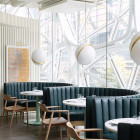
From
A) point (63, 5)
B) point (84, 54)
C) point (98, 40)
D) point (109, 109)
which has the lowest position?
point (109, 109)

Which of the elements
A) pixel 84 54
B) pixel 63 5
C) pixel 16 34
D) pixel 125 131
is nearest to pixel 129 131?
pixel 125 131

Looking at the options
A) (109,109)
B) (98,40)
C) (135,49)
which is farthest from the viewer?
(98,40)

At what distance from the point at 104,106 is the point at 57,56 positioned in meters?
10.1

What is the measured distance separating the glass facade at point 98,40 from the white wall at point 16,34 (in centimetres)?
128

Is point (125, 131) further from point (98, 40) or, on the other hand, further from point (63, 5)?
point (98, 40)

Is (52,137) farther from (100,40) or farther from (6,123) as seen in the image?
(100,40)

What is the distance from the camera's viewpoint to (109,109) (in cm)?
537

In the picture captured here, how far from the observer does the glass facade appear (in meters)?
11.0

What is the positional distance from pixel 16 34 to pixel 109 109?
692 cm

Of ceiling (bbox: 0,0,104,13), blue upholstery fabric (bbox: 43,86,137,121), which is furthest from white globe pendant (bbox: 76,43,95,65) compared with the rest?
ceiling (bbox: 0,0,104,13)

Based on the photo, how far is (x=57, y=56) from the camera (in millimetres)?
15273

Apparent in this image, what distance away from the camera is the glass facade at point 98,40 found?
36.2 ft

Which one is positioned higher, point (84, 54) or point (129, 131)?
point (84, 54)

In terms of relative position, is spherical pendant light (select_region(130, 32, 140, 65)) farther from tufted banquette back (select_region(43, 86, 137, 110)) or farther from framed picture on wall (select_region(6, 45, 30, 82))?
framed picture on wall (select_region(6, 45, 30, 82))
